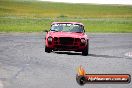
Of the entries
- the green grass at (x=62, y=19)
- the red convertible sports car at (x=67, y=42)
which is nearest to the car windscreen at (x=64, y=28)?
the red convertible sports car at (x=67, y=42)

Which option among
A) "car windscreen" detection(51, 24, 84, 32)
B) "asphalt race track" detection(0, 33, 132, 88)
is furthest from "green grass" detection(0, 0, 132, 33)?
"asphalt race track" detection(0, 33, 132, 88)

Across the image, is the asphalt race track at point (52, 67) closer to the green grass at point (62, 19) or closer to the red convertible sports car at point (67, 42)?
the red convertible sports car at point (67, 42)

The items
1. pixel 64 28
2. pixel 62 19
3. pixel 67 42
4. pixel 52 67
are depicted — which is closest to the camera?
pixel 52 67

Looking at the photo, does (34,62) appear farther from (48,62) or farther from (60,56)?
(60,56)

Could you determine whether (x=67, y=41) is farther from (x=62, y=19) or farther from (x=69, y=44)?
(x=62, y=19)

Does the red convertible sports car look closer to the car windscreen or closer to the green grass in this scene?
the car windscreen

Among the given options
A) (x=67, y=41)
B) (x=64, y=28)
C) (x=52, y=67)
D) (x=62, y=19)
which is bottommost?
(x=62, y=19)

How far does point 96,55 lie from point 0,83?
32.3 ft

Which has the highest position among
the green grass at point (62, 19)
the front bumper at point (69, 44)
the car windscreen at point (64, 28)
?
the car windscreen at point (64, 28)

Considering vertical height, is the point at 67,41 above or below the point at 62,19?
above

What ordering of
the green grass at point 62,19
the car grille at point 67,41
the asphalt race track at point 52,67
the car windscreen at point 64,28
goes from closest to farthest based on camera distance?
the asphalt race track at point 52,67, the car grille at point 67,41, the car windscreen at point 64,28, the green grass at point 62,19

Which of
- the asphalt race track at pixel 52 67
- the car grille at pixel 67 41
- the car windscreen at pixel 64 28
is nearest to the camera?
the asphalt race track at pixel 52 67

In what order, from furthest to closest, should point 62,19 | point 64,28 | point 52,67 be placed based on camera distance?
point 62,19
point 64,28
point 52,67

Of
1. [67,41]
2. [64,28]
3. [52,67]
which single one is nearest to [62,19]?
[64,28]
